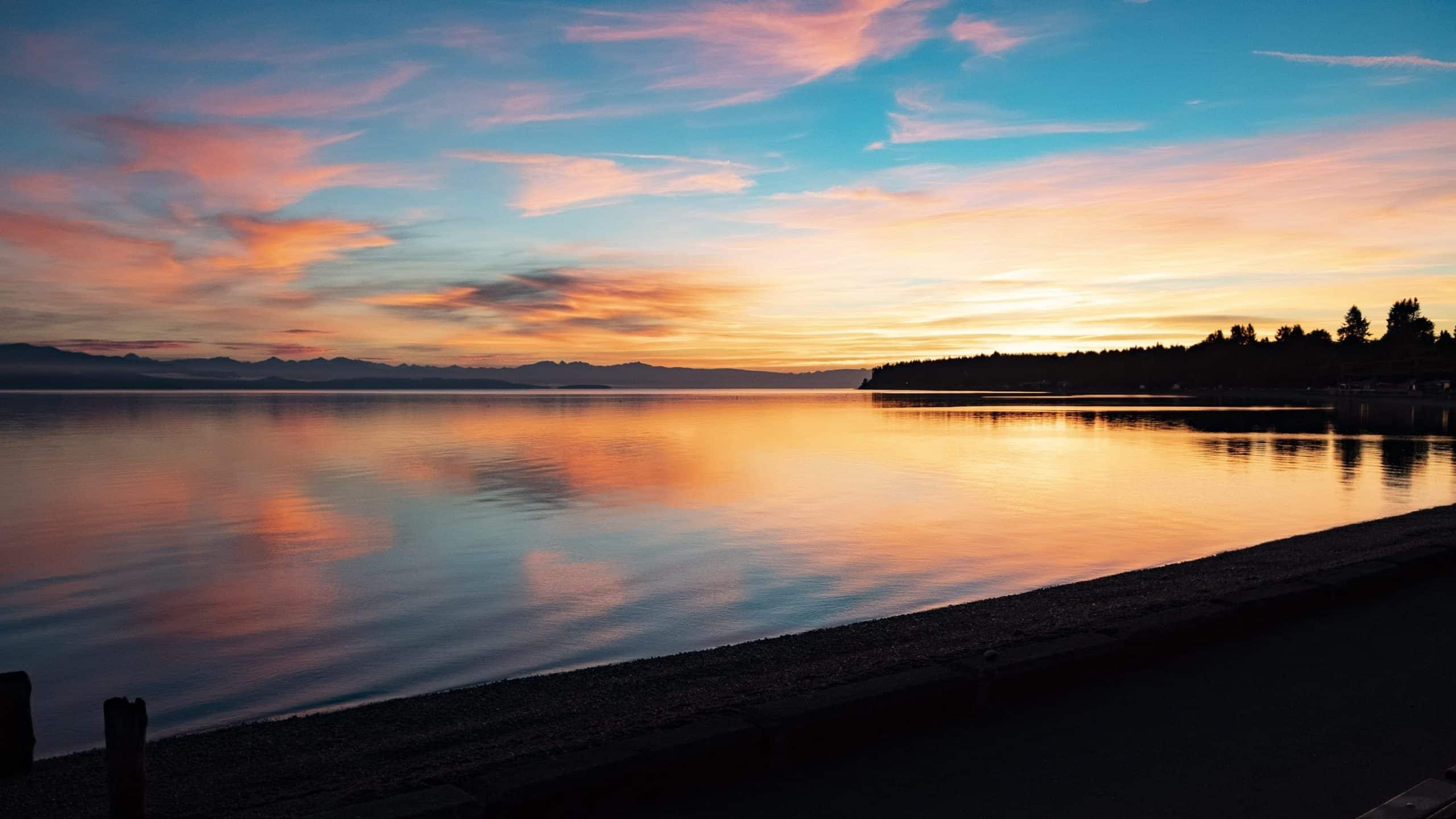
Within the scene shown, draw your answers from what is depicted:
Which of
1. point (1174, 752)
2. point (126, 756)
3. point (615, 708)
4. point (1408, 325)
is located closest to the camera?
point (126, 756)

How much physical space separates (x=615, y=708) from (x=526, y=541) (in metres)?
13.1

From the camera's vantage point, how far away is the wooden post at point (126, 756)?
448 centimetres

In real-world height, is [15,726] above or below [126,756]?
below

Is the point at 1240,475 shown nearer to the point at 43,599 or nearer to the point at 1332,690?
the point at 1332,690

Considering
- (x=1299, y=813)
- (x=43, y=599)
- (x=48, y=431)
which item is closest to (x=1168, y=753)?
(x=1299, y=813)

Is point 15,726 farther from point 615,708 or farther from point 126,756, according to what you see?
point 615,708

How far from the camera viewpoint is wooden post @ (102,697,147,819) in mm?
4480

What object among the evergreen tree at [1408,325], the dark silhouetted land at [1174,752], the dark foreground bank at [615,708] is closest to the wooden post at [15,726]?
the dark foreground bank at [615,708]

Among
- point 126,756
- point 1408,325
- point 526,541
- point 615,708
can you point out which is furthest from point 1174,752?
point 1408,325

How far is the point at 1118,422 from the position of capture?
7719 centimetres

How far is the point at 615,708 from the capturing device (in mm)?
7859

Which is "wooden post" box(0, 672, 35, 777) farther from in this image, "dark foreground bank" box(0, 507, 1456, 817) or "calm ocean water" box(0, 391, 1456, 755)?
"calm ocean water" box(0, 391, 1456, 755)

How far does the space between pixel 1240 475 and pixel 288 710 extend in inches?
1267

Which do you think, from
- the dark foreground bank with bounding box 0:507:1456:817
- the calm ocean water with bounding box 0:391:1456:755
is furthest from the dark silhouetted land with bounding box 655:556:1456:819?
the calm ocean water with bounding box 0:391:1456:755
